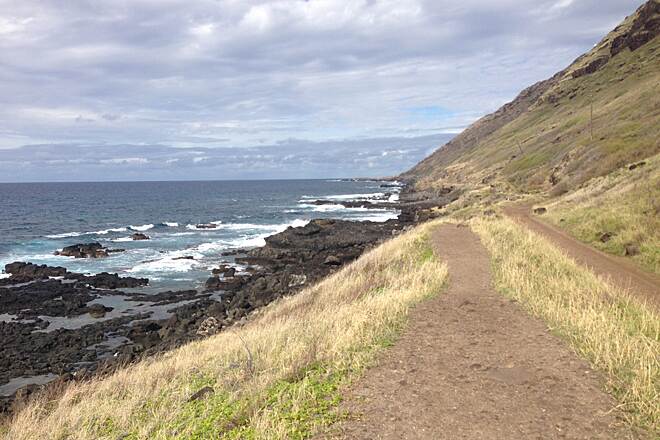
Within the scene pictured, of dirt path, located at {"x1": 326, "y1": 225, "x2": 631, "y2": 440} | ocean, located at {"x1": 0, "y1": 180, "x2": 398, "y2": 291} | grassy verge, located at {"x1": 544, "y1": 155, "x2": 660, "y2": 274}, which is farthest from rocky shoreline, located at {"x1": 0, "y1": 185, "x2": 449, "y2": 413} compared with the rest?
grassy verge, located at {"x1": 544, "y1": 155, "x2": 660, "y2": 274}

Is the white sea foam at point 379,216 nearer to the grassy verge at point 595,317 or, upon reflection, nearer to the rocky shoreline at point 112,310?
the rocky shoreline at point 112,310

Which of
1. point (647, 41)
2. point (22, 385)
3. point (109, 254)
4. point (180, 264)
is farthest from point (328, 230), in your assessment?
point (647, 41)

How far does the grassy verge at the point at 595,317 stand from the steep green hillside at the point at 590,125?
2655cm

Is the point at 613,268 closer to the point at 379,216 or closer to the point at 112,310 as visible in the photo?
the point at 112,310

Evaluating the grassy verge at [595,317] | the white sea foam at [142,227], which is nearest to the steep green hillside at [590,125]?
the grassy verge at [595,317]

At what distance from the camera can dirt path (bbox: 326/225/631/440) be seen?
17.3 ft

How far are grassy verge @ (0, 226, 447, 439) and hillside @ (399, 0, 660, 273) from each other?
1080 cm

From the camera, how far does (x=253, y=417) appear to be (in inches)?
231

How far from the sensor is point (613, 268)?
48.7ft

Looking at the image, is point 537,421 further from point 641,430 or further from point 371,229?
point 371,229

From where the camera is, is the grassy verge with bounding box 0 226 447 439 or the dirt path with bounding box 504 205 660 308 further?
the dirt path with bounding box 504 205 660 308

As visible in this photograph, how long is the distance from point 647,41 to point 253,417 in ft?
387

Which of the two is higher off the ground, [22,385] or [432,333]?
[432,333]

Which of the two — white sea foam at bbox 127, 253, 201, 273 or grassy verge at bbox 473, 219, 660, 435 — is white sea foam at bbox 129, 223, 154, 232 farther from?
grassy verge at bbox 473, 219, 660, 435
